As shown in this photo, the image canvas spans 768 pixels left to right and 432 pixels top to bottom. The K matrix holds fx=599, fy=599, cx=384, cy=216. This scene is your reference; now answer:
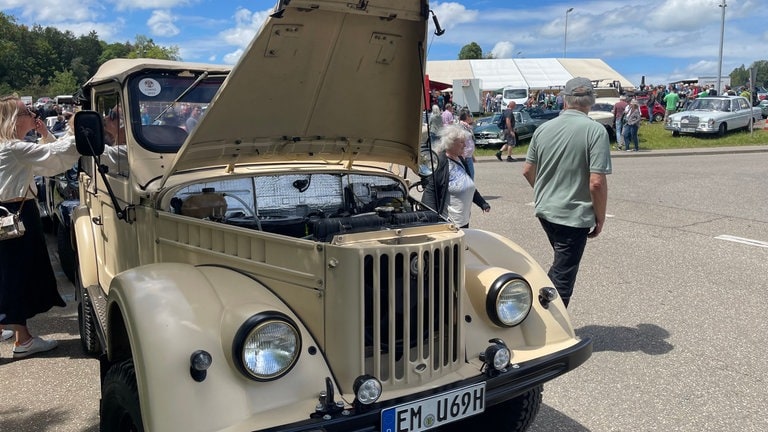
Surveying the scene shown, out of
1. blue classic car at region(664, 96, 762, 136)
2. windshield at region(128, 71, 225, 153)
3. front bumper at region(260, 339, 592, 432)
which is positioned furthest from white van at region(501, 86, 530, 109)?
front bumper at region(260, 339, 592, 432)

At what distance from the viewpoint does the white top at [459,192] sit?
5.70 m

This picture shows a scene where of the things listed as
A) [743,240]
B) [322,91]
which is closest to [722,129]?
[743,240]

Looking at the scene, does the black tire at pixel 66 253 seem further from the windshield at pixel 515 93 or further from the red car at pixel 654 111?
the windshield at pixel 515 93

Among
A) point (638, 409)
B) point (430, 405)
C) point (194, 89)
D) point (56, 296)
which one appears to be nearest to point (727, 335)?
point (638, 409)

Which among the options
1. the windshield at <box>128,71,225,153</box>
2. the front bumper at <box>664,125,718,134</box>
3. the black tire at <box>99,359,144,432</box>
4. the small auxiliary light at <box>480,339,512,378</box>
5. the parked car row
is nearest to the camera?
the black tire at <box>99,359,144,432</box>

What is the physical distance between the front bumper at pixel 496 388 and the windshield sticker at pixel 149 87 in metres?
2.32

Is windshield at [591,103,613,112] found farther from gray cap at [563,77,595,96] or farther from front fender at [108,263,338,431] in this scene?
front fender at [108,263,338,431]

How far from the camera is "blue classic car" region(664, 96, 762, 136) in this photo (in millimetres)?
22547

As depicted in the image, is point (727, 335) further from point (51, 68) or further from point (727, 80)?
point (51, 68)

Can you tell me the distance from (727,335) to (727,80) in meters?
42.0

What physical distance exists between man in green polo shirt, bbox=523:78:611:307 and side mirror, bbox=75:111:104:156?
306cm

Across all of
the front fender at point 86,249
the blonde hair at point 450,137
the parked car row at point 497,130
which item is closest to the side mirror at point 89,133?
the front fender at point 86,249

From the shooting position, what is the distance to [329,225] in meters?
2.84

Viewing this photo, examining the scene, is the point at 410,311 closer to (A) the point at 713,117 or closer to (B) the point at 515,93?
(A) the point at 713,117
